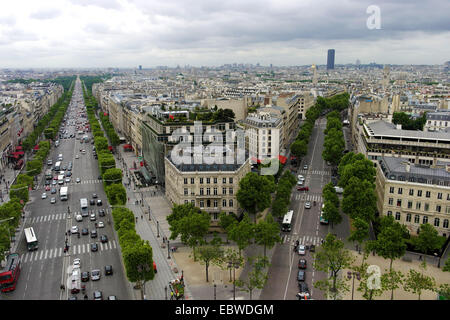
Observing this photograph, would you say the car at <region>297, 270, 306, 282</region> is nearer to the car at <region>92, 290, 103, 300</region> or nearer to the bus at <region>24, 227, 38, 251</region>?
the car at <region>92, 290, 103, 300</region>

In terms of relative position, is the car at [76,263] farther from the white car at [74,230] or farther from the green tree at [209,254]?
the green tree at [209,254]

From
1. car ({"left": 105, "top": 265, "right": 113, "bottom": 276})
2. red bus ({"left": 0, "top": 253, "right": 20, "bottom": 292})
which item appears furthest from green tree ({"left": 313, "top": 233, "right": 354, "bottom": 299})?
red bus ({"left": 0, "top": 253, "right": 20, "bottom": 292})

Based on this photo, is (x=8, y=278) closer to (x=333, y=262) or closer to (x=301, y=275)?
(x=301, y=275)

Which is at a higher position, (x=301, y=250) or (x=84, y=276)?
(x=301, y=250)

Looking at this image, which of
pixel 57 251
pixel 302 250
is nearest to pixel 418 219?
pixel 302 250

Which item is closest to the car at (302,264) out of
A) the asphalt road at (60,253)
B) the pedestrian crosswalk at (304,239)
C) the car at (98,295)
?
the pedestrian crosswalk at (304,239)

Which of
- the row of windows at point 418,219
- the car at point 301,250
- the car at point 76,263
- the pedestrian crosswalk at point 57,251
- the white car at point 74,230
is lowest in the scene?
A: the pedestrian crosswalk at point 57,251
